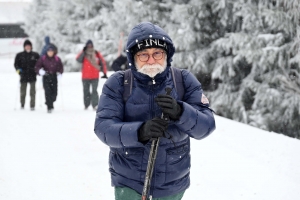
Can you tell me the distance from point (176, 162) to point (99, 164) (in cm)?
446

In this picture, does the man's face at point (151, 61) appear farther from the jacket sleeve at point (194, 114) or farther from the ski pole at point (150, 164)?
the ski pole at point (150, 164)

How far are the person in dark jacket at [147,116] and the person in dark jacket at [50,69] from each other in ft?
30.2

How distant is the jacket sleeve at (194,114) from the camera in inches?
94.1

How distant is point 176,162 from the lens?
2.63 metres

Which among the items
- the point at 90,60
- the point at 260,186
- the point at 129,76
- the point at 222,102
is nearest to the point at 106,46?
the point at 222,102

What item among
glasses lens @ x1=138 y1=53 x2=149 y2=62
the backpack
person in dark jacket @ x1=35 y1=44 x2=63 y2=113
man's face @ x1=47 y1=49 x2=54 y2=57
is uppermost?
glasses lens @ x1=138 y1=53 x2=149 y2=62

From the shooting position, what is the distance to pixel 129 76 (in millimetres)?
2623

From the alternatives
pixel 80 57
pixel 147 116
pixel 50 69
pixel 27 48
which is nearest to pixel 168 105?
pixel 147 116

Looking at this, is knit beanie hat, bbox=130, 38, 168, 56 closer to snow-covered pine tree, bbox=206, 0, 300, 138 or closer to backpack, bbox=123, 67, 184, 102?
backpack, bbox=123, 67, 184, 102

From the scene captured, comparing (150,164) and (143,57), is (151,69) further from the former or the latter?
(150,164)

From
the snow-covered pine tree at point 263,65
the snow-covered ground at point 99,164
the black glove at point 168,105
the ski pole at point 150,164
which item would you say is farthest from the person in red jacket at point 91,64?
the black glove at point 168,105

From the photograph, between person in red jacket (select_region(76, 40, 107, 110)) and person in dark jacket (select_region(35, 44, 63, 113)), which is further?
person in red jacket (select_region(76, 40, 107, 110))

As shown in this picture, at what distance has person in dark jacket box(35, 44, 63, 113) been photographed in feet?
37.5

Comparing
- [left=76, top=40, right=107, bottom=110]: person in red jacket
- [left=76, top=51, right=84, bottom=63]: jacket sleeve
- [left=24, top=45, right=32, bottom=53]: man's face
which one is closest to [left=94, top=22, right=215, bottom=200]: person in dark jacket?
[left=76, top=40, right=107, bottom=110]: person in red jacket
